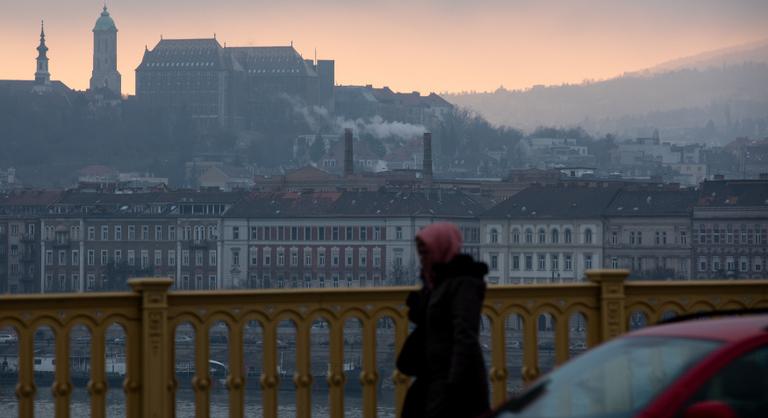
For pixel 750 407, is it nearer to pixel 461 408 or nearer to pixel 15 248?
pixel 461 408

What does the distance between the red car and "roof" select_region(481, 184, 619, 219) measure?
87.2m

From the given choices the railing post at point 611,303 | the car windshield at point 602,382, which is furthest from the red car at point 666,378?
the railing post at point 611,303

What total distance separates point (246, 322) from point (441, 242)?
178cm

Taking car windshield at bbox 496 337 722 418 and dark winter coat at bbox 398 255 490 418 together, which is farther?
dark winter coat at bbox 398 255 490 418

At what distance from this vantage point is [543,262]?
93250 mm

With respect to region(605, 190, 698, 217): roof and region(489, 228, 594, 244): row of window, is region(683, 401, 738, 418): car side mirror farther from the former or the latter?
region(489, 228, 594, 244): row of window

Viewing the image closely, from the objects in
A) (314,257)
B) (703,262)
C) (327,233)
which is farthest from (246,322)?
(327,233)

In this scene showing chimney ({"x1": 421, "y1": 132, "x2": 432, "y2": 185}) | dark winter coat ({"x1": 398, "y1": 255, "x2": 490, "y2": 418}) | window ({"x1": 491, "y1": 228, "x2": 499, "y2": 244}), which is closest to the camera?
dark winter coat ({"x1": 398, "y1": 255, "x2": 490, "y2": 418})

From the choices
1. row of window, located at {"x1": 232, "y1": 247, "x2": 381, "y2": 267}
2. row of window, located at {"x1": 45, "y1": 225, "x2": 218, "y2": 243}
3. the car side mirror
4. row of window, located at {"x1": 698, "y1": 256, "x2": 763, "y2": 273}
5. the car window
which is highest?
row of window, located at {"x1": 45, "y1": 225, "x2": 218, "y2": 243}

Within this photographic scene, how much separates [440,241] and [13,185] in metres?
140

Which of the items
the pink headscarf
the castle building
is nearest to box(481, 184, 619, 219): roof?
the pink headscarf

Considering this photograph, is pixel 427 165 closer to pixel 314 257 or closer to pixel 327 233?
pixel 327 233

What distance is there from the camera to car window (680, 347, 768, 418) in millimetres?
5262

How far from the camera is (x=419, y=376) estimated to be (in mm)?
6742
